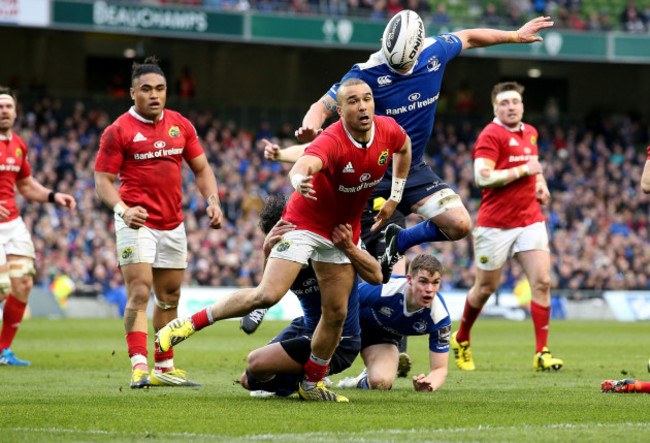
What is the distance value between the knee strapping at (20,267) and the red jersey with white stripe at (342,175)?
4784 mm

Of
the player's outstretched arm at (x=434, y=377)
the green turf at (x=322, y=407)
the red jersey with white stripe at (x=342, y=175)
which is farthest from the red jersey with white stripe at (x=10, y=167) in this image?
the player's outstretched arm at (x=434, y=377)

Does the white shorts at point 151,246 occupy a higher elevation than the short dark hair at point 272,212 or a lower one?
lower

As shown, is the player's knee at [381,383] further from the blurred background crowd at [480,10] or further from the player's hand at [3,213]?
the blurred background crowd at [480,10]

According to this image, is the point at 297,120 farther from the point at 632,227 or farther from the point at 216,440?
the point at 216,440

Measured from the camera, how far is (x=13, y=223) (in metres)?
10.9

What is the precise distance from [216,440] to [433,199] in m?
3.82

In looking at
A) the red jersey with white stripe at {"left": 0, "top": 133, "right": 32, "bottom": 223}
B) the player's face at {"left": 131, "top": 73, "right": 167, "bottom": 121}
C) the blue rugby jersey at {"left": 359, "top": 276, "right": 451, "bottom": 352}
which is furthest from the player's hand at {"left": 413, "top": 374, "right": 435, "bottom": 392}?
the red jersey with white stripe at {"left": 0, "top": 133, "right": 32, "bottom": 223}

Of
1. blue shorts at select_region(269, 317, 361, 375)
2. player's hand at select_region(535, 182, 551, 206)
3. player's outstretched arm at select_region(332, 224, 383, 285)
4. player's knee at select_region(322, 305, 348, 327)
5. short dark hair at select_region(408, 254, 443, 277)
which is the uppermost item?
player's hand at select_region(535, 182, 551, 206)

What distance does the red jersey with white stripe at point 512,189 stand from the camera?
1079cm

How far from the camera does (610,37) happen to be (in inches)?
1286

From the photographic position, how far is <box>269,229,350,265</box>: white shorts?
273 inches

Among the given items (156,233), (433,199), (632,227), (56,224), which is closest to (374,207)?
(433,199)

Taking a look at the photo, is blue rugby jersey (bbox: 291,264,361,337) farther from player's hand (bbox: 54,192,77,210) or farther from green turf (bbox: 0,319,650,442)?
player's hand (bbox: 54,192,77,210)

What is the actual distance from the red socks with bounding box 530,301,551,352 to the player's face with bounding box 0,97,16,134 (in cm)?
602
